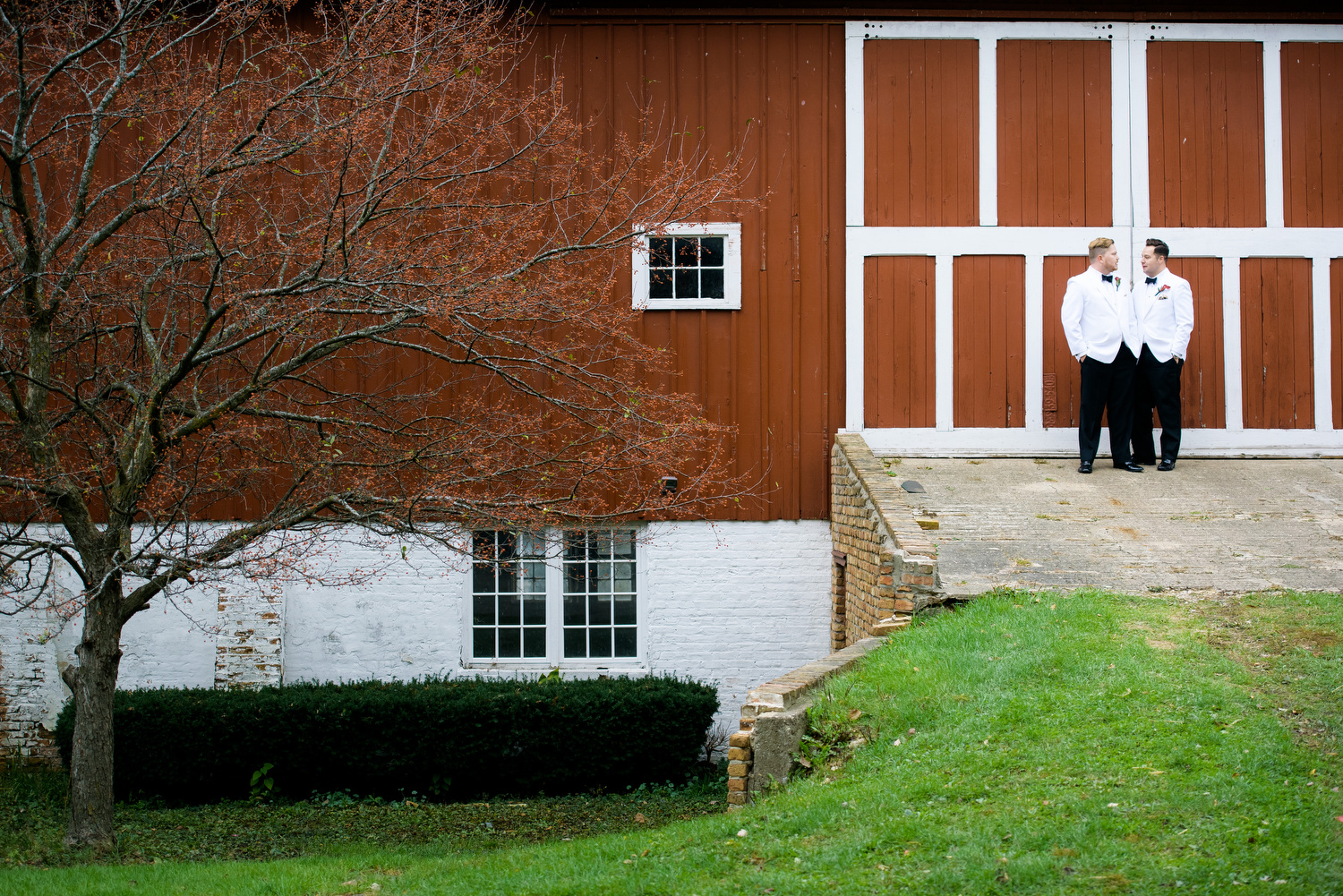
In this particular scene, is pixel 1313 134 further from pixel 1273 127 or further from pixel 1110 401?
pixel 1110 401

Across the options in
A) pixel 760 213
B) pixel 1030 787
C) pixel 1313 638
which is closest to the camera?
pixel 1030 787

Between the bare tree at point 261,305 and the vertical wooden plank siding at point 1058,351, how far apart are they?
356 centimetres

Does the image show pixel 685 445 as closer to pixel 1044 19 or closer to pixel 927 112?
pixel 927 112

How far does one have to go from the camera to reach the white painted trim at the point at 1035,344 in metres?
10.0

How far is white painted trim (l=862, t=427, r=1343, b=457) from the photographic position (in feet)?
32.8

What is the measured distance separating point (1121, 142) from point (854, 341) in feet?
10.5

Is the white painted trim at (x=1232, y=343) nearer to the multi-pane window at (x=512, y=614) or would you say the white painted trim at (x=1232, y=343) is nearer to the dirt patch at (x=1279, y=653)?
the dirt patch at (x=1279, y=653)

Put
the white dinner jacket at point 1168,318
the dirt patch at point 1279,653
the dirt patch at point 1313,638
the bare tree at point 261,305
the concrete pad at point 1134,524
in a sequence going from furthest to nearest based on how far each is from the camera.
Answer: the white dinner jacket at point 1168,318, the concrete pad at point 1134,524, the bare tree at point 261,305, the dirt patch at point 1313,638, the dirt patch at point 1279,653

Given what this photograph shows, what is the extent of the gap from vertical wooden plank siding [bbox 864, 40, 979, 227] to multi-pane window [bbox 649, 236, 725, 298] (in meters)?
1.53

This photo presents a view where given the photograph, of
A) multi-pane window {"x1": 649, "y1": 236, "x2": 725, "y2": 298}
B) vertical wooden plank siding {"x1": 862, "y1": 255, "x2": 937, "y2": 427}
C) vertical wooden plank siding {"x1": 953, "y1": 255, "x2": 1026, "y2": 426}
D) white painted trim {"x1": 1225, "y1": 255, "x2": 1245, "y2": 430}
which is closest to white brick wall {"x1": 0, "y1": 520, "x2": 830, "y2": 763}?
vertical wooden plank siding {"x1": 862, "y1": 255, "x2": 937, "y2": 427}

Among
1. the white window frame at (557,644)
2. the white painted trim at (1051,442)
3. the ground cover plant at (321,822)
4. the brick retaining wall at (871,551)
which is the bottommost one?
the ground cover plant at (321,822)

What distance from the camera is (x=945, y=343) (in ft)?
33.0

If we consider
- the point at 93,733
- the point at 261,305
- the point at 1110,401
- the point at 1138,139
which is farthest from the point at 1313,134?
the point at 93,733

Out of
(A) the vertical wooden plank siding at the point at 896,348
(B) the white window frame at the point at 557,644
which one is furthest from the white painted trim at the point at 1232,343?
(B) the white window frame at the point at 557,644
